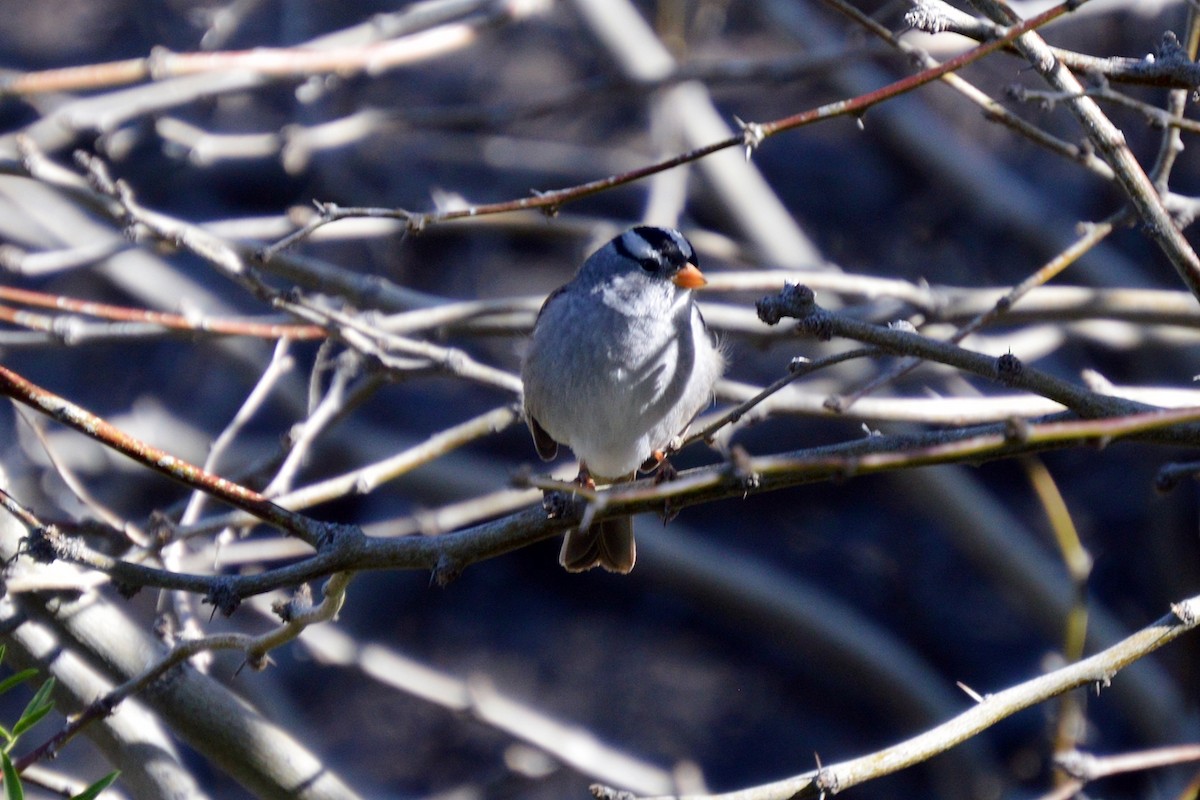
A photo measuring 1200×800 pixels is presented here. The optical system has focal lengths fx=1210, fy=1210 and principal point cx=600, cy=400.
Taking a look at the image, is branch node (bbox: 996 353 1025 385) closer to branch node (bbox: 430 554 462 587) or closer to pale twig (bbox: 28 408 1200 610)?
pale twig (bbox: 28 408 1200 610)

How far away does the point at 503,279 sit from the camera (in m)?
7.12

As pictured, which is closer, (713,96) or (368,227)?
(368,227)

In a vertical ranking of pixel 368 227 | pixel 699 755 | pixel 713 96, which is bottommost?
pixel 699 755

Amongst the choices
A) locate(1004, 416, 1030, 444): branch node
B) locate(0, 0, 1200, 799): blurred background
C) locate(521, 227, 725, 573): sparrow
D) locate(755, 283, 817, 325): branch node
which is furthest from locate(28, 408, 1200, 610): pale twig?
locate(0, 0, 1200, 799): blurred background

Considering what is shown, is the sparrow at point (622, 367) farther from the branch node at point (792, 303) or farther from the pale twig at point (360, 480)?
the branch node at point (792, 303)

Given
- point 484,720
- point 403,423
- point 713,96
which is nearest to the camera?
point 484,720

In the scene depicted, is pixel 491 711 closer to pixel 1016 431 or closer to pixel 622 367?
pixel 622 367

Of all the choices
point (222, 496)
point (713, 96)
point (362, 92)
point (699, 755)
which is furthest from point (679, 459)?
point (222, 496)

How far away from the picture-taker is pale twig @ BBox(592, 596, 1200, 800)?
190cm

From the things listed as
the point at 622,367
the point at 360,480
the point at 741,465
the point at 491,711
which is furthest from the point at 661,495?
the point at 491,711

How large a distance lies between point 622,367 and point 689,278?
32 centimetres

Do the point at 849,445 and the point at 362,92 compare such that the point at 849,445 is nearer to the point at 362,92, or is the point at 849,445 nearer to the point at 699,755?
the point at 699,755

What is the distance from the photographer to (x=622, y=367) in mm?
3414

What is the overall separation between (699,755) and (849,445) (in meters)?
4.54
